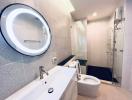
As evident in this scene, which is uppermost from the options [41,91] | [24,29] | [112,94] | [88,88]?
[24,29]

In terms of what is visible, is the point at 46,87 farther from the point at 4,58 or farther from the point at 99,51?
the point at 99,51

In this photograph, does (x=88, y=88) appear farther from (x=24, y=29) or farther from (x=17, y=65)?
(x=24, y=29)

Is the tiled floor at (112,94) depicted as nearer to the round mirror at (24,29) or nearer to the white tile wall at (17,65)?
the white tile wall at (17,65)

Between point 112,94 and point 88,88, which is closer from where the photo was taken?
point 88,88

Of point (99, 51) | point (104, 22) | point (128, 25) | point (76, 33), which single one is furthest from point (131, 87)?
point (104, 22)

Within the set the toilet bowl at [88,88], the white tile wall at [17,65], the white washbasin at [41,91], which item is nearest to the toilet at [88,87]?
the toilet bowl at [88,88]

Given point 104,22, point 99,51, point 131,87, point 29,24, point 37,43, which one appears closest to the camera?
point 29,24

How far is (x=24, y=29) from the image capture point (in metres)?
0.99

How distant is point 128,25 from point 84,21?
4.64ft

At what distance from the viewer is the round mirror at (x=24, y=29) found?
2.61ft

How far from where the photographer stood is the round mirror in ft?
2.61

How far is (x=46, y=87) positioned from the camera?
1.10 metres

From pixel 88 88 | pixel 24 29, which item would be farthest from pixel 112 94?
pixel 24 29

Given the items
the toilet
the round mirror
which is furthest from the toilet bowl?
the round mirror
